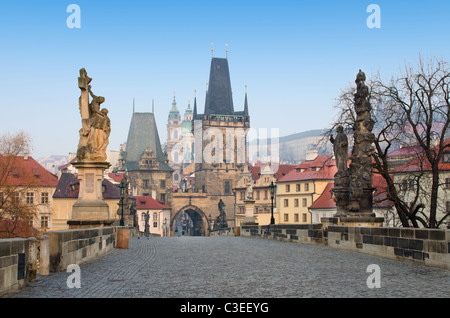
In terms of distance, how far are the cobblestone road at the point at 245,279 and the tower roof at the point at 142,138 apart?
10348 centimetres

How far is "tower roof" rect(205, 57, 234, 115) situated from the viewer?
12400 cm

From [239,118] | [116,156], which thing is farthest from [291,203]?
[116,156]

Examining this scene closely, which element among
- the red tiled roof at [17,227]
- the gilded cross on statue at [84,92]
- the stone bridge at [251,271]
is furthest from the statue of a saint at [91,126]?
the red tiled roof at [17,227]

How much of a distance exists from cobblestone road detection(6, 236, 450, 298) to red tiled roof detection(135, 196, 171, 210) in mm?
86613

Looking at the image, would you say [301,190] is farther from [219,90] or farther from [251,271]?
[251,271]

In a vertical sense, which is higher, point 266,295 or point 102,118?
point 102,118

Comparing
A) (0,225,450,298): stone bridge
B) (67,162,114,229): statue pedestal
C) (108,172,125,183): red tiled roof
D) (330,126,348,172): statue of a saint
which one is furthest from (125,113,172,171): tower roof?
(0,225,450,298): stone bridge

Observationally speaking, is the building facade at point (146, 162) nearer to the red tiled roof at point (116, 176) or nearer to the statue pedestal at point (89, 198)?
the red tiled roof at point (116, 176)

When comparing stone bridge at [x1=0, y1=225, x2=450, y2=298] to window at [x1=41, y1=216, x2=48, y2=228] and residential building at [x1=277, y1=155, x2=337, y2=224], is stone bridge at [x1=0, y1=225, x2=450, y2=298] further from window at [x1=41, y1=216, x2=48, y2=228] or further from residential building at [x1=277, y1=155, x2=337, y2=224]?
residential building at [x1=277, y1=155, x2=337, y2=224]

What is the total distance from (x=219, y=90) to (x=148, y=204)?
3510 cm

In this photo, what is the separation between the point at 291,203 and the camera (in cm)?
8262

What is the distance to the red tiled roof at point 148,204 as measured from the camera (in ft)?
326
